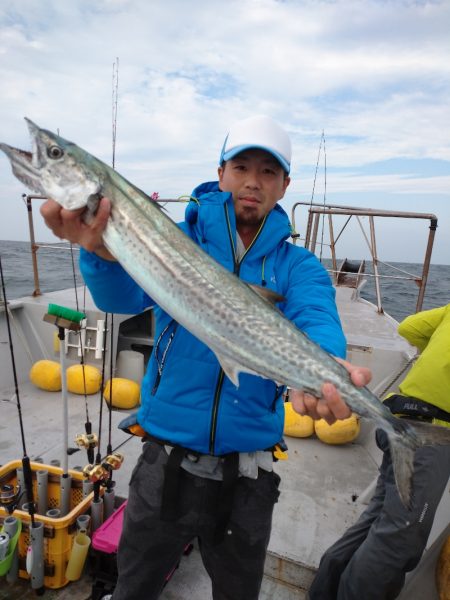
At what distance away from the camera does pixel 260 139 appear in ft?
7.48

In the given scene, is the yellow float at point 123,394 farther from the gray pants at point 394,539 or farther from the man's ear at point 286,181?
the man's ear at point 286,181

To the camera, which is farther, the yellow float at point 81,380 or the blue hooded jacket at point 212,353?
the yellow float at point 81,380

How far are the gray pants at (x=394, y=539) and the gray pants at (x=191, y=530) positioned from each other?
2.95 ft

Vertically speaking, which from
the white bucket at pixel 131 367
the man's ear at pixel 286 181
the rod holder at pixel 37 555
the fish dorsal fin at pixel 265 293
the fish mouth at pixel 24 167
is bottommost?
the white bucket at pixel 131 367

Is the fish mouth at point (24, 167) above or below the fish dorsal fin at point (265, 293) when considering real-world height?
above

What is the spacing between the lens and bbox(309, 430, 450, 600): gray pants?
266 centimetres

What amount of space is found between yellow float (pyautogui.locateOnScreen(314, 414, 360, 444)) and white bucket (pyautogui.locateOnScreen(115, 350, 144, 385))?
321cm

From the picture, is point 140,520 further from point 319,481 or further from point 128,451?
point 319,481

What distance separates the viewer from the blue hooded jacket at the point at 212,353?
6.79 ft

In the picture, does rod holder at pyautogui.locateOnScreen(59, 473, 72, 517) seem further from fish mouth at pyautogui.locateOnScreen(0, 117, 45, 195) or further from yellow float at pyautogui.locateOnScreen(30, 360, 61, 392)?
yellow float at pyautogui.locateOnScreen(30, 360, 61, 392)

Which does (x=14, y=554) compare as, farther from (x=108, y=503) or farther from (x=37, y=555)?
(x=108, y=503)

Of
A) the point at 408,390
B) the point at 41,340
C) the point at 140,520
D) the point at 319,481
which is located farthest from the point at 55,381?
the point at 408,390

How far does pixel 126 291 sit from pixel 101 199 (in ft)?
1.59

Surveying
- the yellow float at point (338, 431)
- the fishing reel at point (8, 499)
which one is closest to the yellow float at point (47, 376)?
the fishing reel at point (8, 499)
